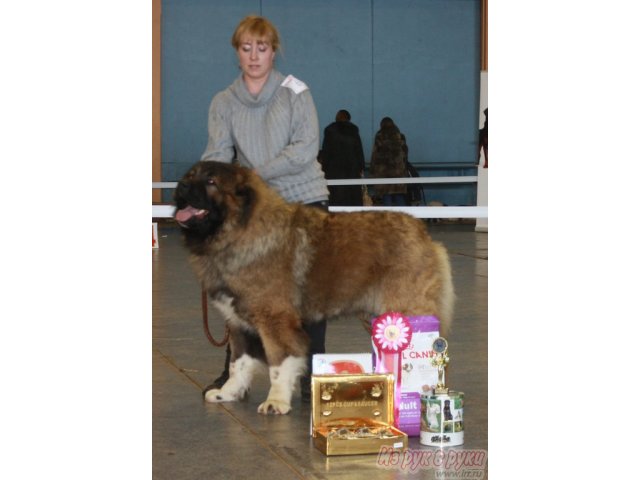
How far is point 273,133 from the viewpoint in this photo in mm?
4305

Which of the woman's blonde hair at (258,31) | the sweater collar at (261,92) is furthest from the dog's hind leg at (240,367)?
the woman's blonde hair at (258,31)

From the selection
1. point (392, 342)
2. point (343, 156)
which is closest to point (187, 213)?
point (392, 342)

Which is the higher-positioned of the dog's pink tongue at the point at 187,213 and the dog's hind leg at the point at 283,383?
the dog's pink tongue at the point at 187,213

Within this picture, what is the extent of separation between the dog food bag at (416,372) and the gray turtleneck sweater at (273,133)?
38.6 inches

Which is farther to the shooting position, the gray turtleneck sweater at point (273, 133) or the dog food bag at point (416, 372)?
the gray turtleneck sweater at point (273, 133)

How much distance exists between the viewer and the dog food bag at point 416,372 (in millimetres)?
3674

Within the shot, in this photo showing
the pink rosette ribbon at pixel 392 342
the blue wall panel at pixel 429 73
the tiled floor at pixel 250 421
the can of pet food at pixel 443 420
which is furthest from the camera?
the blue wall panel at pixel 429 73

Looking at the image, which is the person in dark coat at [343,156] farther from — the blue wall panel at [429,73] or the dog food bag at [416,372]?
the dog food bag at [416,372]

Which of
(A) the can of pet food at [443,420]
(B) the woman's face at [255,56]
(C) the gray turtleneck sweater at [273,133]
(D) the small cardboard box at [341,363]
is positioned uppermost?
(B) the woman's face at [255,56]

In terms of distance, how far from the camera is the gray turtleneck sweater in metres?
4.26

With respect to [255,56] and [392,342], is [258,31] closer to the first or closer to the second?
[255,56]
